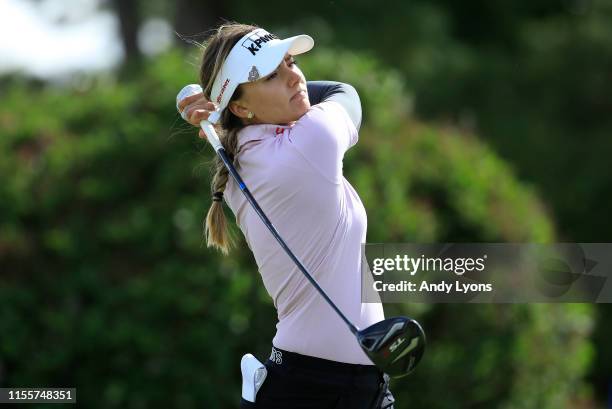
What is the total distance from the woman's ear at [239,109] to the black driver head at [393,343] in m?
0.79

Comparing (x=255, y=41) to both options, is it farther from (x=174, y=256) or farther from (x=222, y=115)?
(x=174, y=256)

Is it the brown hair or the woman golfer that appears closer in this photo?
the woman golfer

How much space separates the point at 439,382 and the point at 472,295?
0.54 meters

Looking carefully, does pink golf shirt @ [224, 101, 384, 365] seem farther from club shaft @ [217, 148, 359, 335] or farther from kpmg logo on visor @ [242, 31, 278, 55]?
kpmg logo on visor @ [242, 31, 278, 55]

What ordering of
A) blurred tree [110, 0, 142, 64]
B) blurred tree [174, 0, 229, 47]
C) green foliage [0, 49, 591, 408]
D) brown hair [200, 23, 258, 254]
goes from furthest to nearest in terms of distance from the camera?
blurred tree [110, 0, 142, 64] < blurred tree [174, 0, 229, 47] < green foliage [0, 49, 591, 408] < brown hair [200, 23, 258, 254]

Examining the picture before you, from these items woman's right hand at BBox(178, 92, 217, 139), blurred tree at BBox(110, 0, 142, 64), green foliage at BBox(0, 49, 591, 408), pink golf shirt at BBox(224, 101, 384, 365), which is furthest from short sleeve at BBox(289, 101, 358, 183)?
blurred tree at BBox(110, 0, 142, 64)

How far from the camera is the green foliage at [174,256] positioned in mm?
6098

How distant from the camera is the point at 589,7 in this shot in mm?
13125

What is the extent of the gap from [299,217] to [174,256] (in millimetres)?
2993

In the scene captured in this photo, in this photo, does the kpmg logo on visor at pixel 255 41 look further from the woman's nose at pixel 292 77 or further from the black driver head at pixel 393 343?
the black driver head at pixel 393 343

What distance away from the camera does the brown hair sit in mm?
3545

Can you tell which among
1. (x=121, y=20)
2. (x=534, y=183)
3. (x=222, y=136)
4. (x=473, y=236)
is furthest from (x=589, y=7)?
(x=222, y=136)

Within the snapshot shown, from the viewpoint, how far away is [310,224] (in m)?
3.36

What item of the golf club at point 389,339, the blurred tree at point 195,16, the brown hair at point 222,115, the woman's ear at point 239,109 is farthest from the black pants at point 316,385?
the blurred tree at point 195,16
